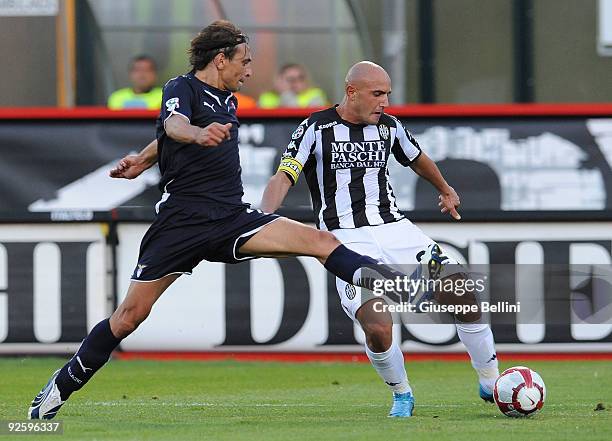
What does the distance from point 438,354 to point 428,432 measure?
4.63m

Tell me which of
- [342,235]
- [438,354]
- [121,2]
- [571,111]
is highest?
[121,2]

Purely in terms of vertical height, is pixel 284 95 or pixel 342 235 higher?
pixel 284 95

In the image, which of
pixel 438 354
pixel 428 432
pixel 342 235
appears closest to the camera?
pixel 428 432

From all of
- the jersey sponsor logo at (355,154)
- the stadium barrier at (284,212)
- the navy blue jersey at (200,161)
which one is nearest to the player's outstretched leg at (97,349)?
the navy blue jersey at (200,161)

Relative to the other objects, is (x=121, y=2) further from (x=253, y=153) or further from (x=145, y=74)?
(x=253, y=153)

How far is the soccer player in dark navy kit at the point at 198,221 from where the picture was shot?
7047 millimetres

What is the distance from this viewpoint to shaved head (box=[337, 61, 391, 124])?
7.87m

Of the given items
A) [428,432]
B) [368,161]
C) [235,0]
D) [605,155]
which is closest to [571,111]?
[605,155]

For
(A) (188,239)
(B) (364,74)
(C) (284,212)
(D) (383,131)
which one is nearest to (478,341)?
(D) (383,131)

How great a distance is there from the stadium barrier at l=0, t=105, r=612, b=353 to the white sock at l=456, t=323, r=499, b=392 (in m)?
3.42

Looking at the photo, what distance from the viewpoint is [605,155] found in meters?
11.5

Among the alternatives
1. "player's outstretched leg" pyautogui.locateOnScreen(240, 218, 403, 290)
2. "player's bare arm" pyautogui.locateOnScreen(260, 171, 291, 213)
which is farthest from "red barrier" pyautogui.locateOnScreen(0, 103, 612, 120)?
"player's outstretched leg" pyautogui.locateOnScreen(240, 218, 403, 290)

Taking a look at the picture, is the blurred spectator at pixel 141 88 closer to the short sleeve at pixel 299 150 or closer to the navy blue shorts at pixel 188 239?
the short sleeve at pixel 299 150

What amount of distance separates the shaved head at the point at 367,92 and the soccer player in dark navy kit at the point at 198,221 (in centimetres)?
82
